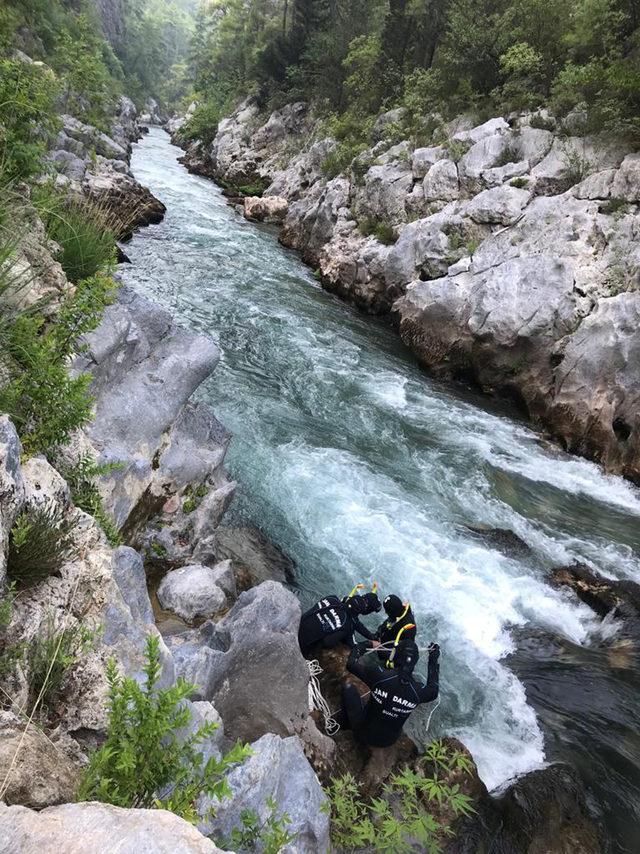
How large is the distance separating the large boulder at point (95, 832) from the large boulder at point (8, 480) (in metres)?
1.32

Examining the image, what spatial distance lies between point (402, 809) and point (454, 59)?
77.7 ft

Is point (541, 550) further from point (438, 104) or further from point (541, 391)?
point (438, 104)

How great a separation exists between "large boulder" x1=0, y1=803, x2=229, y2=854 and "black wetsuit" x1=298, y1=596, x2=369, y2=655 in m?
3.73

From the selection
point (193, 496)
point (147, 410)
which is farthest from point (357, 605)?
point (147, 410)

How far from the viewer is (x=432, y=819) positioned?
4.06 metres

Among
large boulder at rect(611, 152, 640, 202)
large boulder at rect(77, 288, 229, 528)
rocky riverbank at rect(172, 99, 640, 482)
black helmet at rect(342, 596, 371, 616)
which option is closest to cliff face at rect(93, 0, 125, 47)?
rocky riverbank at rect(172, 99, 640, 482)

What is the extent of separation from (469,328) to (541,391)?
233 centimetres

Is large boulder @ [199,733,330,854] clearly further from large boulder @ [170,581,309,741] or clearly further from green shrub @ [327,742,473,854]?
large boulder @ [170,581,309,741]

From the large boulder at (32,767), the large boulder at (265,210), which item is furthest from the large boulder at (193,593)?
the large boulder at (265,210)

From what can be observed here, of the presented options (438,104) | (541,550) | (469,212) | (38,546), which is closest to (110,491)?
(38,546)

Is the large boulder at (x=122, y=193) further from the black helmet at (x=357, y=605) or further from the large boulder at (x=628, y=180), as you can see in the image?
the black helmet at (x=357, y=605)

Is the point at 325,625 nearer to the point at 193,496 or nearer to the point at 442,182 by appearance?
the point at 193,496

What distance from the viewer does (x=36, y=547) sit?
2926 millimetres

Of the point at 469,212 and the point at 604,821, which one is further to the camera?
the point at 469,212
